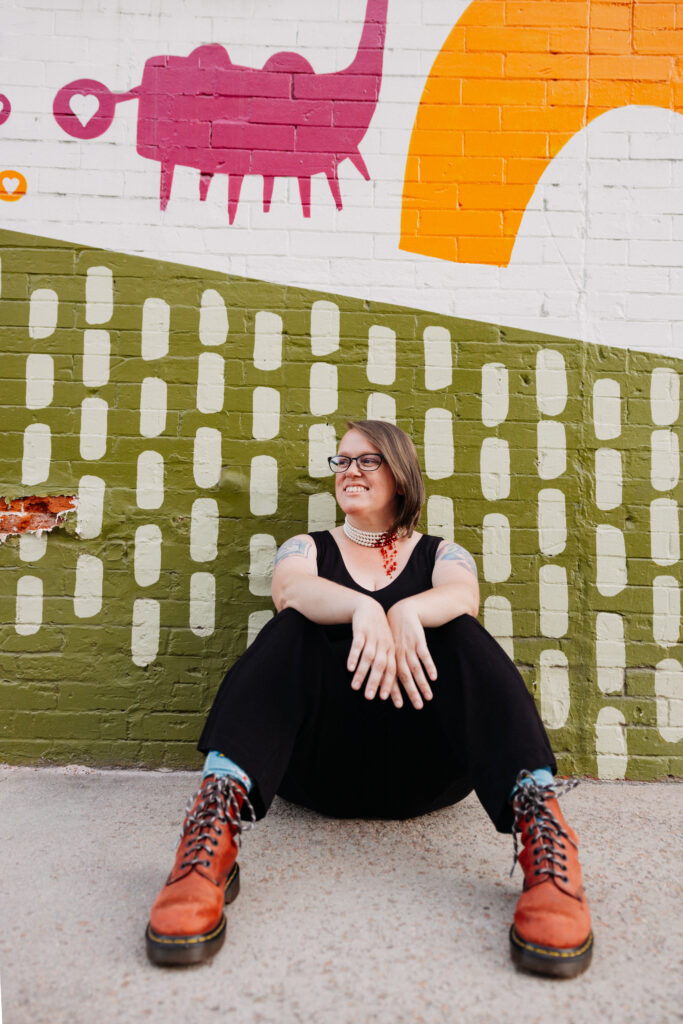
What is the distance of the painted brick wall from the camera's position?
2.87 meters

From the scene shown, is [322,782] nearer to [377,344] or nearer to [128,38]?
[377,344]

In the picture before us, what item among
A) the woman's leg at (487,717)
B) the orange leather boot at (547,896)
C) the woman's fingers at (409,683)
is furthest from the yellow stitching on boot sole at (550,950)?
the woman's fingers at (409,683)

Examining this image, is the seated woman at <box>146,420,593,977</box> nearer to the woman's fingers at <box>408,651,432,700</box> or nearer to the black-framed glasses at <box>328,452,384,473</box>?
the woman's fingers at <box>408,651,432,700</box>

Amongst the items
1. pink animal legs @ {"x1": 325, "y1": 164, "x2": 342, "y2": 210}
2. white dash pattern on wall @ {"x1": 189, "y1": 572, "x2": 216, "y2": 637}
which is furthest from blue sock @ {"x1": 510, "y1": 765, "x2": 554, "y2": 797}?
pink animal legs @ {"x1": 325, "y1": 164, "x2": 342, "y2": 210}

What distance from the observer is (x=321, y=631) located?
1946mm

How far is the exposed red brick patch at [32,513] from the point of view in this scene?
2.85 metres

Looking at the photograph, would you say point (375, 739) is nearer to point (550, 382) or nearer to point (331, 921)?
point (331, 921)

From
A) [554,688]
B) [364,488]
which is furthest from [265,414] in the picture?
[554,688]

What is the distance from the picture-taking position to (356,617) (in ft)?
6.36

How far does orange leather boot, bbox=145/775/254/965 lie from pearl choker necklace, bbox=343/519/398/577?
98 centimetres

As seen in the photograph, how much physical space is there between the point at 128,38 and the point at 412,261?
153cm

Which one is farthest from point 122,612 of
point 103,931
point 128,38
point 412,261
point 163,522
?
point 128,38

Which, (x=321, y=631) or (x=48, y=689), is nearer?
(x=321, y=631)

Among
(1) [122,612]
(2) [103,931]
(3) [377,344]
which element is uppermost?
(3) [377,344]
